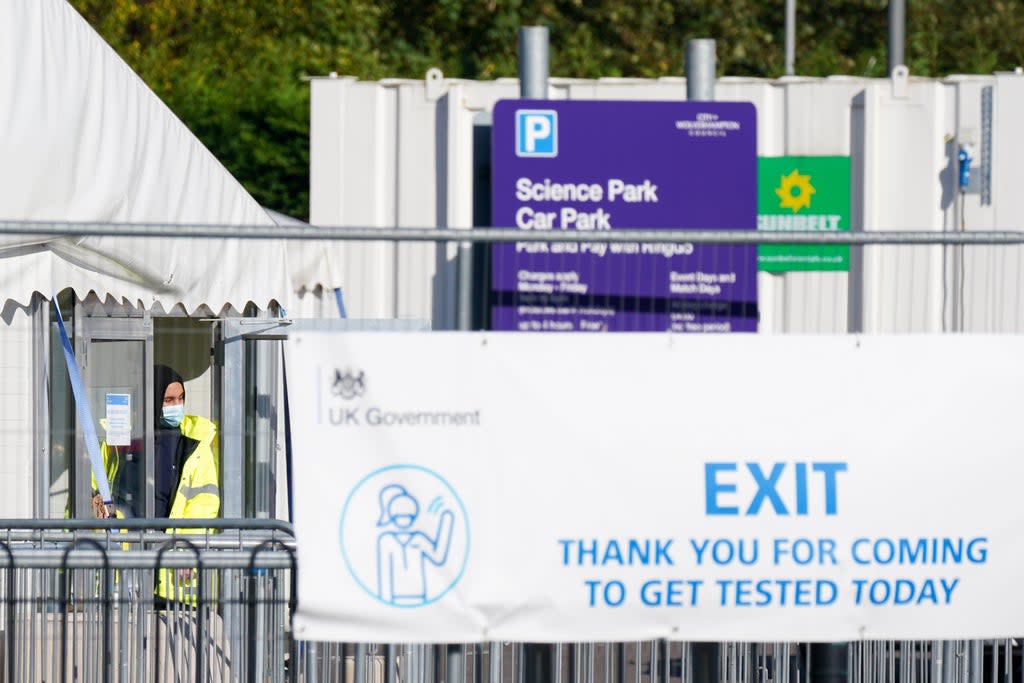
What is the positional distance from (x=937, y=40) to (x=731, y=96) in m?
17.4

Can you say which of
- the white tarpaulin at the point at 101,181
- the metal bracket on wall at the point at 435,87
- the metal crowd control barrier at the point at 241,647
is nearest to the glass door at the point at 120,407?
the white tarpaulin at the point at 101,181

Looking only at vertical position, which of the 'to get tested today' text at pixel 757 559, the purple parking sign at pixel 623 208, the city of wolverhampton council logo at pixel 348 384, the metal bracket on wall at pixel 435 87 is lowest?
the 'to get tested today' text at pixel 757 559

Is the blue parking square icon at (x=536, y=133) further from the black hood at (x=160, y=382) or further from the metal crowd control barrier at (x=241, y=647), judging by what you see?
→ the black hood at (x=160, y=382)

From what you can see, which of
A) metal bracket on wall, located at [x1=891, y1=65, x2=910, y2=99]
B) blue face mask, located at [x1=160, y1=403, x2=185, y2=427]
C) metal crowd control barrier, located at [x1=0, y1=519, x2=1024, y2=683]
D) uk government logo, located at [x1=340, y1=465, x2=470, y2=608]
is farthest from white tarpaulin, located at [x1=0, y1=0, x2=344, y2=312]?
metal bracket on wall, located at [x1=891, y1=65, x2=910, y2=99]

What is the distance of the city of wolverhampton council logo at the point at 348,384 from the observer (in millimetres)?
4762

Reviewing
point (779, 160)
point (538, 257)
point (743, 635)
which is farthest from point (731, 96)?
point (743, 635)

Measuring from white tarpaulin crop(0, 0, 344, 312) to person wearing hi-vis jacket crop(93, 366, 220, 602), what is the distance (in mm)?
947

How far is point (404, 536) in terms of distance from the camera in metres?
4.74

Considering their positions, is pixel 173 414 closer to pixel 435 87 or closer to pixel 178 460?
pixel 178 460

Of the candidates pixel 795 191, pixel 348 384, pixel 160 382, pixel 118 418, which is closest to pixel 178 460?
pixel 118 418

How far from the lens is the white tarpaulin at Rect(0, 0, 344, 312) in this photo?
6.37 meters

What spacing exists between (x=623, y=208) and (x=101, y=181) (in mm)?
2699

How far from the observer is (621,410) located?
4816 mm

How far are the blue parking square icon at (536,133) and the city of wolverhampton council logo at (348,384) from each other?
1.14 m
